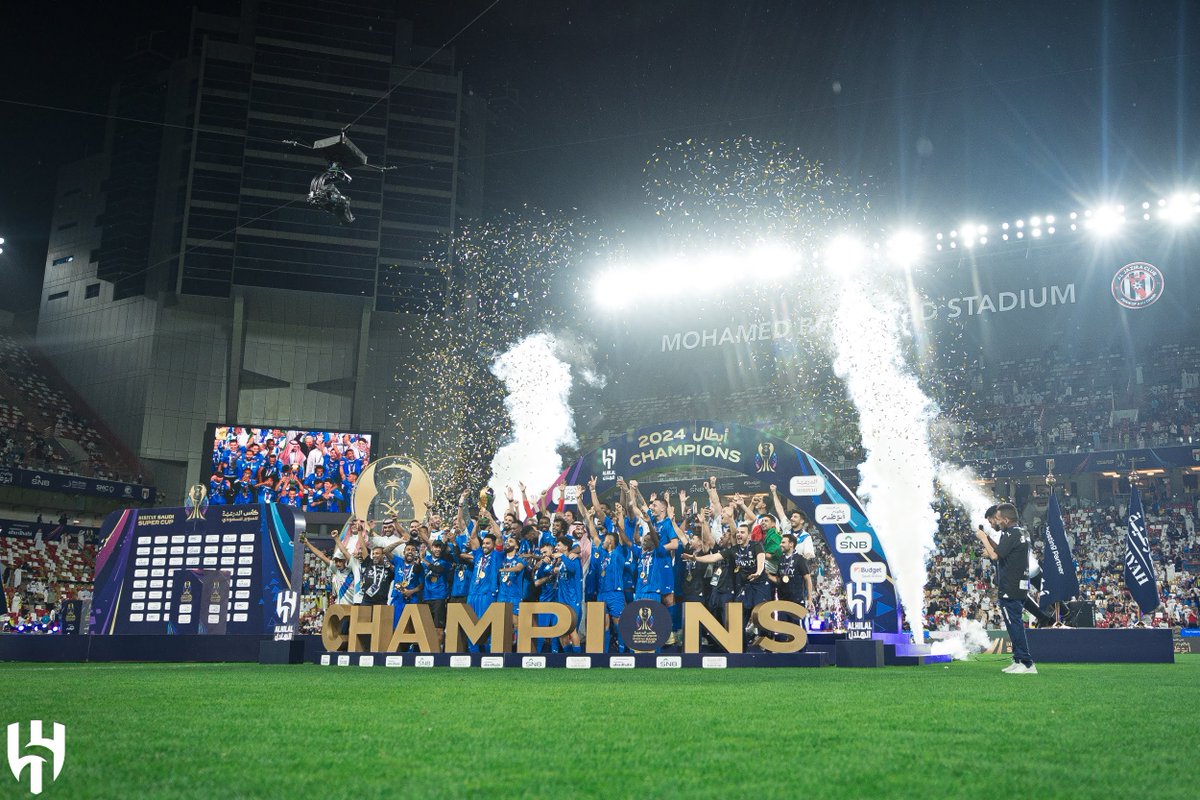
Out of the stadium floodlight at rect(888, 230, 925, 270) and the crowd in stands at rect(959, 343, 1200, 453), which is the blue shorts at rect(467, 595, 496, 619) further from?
the crowd in stands at rect(959, 343, 1200, 453)

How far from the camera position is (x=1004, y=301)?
45.3 metres

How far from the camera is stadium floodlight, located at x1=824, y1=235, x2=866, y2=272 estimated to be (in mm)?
41000

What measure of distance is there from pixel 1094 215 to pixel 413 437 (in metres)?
36.5

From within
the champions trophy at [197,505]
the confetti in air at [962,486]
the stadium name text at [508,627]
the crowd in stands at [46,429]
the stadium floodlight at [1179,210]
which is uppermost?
the stadium floodlight at [1179,210]

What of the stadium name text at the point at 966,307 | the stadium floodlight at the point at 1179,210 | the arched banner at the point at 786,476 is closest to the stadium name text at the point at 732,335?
the stadium name text at the point at 966,307

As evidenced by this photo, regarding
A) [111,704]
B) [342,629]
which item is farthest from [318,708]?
[342,629]

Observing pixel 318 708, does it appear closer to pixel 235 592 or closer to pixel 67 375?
pixel 235 592

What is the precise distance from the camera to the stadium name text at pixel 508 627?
14391mm

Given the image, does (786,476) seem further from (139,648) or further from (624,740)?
(624,740)

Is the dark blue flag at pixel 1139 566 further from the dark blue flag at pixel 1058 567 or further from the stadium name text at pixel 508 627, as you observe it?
the stadium name text at pixel 508 627

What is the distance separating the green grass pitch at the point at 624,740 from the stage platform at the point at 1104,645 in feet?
26.0

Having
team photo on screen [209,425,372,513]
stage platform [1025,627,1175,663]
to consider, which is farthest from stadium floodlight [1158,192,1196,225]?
team photo on screen [209,425,372,513]

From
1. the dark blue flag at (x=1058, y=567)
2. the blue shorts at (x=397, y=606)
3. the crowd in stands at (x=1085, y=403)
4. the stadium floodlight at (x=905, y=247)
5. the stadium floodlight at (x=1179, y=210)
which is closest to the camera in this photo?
the blue shorts at (x=397, y=606)

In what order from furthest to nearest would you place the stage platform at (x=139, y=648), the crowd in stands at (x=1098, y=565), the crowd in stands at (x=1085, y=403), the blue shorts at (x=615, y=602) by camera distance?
the crowd in stands at (x=1085, y=403)
the crowd in stands at (x=1098, y=565)
the stage platform at (x=139, y=648)
the blue shorts at (x=615, y=602)
